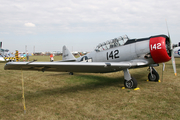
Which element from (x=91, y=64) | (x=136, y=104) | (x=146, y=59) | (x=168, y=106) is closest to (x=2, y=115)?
(x=91, y=64)

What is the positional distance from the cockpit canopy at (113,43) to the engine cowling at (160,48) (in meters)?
1.28

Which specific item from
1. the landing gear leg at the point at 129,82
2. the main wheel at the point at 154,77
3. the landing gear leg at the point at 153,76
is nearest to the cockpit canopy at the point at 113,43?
the landing gear leg at the point at 129,82

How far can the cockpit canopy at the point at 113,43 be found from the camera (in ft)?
20.6

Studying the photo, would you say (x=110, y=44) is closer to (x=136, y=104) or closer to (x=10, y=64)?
(x=136, y=104)

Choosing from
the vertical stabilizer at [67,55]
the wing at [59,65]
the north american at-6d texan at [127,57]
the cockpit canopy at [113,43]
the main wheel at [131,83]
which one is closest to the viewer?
the wing at [59,65]

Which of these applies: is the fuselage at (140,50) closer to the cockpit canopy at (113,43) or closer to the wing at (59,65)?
the cockpit canopy at (113,43)

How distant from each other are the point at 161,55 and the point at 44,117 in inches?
178

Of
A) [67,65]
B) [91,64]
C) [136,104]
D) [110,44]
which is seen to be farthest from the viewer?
[110,44]

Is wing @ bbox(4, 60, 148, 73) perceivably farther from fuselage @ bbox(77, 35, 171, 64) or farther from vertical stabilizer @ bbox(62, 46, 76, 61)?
vertical stabilizer @ bbox(62, 46, 76, 61)

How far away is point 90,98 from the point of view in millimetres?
4352

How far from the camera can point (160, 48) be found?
5.02m

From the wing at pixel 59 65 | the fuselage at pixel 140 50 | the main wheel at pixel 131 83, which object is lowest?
the main wheel at pixel 131 83

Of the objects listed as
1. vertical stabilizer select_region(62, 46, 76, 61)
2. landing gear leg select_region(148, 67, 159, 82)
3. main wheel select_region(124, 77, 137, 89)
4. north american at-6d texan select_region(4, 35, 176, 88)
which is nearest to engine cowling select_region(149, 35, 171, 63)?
north american at-6d texan select_region(4, 35, 176, 88)

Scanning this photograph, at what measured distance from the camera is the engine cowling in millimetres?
5016
